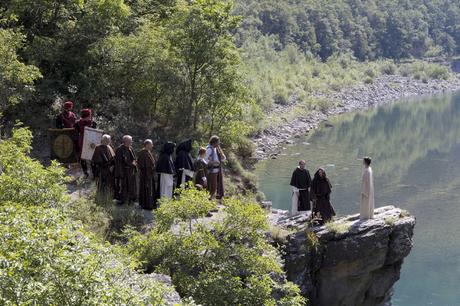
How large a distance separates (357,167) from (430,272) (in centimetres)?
1646

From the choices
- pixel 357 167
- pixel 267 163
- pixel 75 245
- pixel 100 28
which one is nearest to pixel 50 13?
pixel 100 28

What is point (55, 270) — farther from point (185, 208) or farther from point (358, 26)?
point (358, 26)

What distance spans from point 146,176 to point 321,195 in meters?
4.39

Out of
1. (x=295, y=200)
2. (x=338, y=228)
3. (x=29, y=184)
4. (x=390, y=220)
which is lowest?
(x=338, y=228)

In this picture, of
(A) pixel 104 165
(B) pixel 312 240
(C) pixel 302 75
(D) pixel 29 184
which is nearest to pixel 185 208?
(D) pixel 29 184

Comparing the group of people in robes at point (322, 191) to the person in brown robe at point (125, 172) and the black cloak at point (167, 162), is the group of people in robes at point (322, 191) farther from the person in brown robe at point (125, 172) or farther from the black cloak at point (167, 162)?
the person in brown robe at point (125, 172)

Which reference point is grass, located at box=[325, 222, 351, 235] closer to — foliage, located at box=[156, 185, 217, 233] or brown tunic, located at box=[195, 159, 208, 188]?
brown tunic, located at box=[195, 159, 208, 188]

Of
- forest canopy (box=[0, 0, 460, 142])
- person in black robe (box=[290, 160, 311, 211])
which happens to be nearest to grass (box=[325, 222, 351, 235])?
person in black robe (box=[290, 160, 311, 211])

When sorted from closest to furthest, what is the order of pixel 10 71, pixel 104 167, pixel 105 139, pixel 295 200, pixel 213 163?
1. pixel 105 139
2. pixel 104 167
3. pixel 10 71
4. pixel 213 163
5. pixel 295 200

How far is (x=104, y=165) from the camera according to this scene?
1493cm

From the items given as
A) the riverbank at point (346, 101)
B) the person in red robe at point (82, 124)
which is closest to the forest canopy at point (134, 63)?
the person in red robe at point (82, 124)

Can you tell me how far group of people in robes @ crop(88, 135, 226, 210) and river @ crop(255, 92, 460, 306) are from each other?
32.3 feet

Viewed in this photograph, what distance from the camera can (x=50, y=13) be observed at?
2095cm

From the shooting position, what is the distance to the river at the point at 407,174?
23.5 meters
